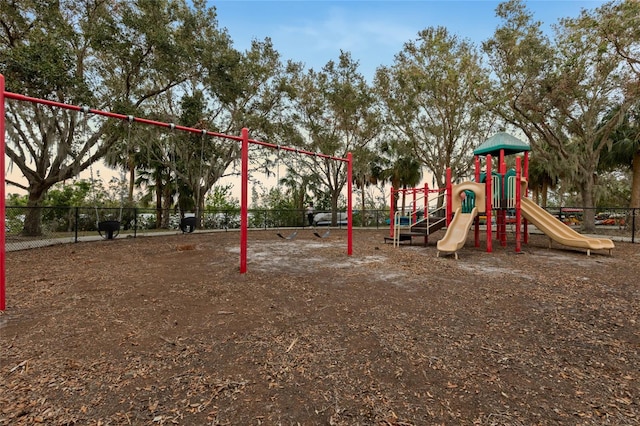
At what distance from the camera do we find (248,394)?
6.59 feet

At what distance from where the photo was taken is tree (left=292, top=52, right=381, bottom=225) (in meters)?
17.6

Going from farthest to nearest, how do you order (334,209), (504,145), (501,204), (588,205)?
(334,209) → (588,205) → (504,145) → (501,204)

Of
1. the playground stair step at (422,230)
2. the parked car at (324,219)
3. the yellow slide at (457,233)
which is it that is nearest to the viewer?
the yellow slide at (457,233)

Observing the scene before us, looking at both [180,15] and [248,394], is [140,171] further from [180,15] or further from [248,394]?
[248,394]

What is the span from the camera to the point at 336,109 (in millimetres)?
17953

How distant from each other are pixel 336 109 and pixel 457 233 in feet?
39.7

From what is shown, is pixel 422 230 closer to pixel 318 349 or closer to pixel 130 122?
pixel 318 349

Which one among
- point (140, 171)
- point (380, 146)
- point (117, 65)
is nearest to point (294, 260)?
point (117, 65)

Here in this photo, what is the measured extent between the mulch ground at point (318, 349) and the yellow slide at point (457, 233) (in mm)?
2224

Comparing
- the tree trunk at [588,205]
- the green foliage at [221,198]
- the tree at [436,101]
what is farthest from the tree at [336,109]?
the tree trunk at [588,205]

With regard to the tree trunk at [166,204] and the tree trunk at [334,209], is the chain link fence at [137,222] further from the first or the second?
the tree trunk at [334,209]

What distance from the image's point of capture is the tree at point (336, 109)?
17.6m

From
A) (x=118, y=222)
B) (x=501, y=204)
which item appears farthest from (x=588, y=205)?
(x=118, y=222)

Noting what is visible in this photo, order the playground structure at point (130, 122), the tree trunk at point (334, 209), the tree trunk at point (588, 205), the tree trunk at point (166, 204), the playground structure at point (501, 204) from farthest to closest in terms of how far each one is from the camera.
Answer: the tree trunk at point (334, 209), the tree trunk at point (166, 204), the tree trunk at point (588, 205), the playground structure at point (501, 204), the playground structure at point (130, 122)
